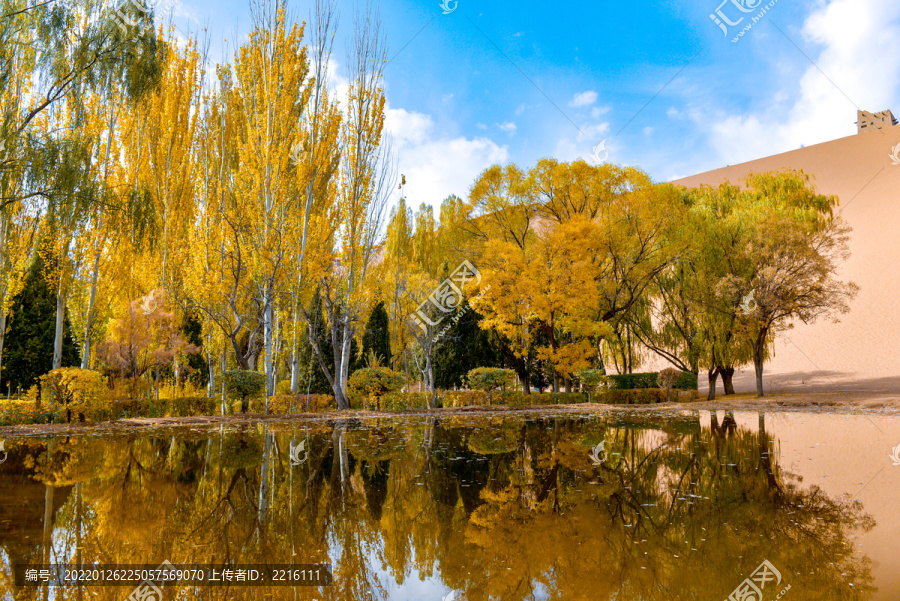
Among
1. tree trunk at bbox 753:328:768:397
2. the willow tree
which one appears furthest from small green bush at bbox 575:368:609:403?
tree trunk at bbox 753:328:768:397

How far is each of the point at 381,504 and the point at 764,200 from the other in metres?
25.9

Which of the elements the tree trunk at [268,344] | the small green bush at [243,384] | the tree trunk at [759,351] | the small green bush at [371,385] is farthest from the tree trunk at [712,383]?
the small green bush at [243,384]

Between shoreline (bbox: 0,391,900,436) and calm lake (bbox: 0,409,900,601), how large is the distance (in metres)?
3.75

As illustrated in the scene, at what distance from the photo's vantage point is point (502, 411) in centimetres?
1823

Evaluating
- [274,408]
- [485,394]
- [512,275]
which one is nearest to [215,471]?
[274,408]

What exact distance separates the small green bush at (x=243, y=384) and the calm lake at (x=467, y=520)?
17.6ft

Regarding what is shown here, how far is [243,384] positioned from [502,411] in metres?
8.86

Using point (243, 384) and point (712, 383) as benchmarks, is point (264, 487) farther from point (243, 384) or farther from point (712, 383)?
point (712, 383)

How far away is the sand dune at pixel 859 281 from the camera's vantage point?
3228cm

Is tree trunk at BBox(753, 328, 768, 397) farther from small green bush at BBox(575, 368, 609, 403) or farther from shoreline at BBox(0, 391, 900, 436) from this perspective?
small green bush at BBox(575, 368, 609, 403)

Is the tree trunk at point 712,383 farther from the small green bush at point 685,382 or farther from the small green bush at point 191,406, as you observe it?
the small green bush at point 191,406

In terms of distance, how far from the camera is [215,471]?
6723 mm

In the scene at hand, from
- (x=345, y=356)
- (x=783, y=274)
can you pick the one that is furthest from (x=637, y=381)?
(x=345, y=356)

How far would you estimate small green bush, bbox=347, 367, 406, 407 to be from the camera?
1781 cm
